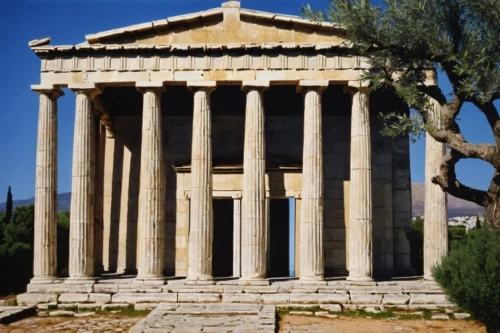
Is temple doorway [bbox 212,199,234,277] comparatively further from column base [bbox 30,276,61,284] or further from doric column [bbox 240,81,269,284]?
column base [bbox 30,276,61,284]

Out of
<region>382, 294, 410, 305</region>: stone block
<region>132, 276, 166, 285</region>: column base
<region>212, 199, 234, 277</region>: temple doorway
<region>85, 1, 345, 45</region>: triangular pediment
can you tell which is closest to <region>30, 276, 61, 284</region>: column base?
<region>132, 276, 166, 285</region>: column base

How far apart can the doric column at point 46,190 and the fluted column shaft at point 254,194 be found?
6686mm

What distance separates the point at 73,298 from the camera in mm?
22641

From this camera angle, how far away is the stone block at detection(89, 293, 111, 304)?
73.8 ft

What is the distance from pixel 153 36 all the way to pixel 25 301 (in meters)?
10.1

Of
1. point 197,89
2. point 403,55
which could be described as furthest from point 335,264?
point 403,55

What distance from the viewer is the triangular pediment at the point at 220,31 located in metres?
24.0

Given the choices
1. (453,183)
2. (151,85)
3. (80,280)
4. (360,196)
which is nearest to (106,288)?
(80,280)

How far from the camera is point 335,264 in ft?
89.5

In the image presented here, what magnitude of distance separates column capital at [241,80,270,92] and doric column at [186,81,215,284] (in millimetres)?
1110

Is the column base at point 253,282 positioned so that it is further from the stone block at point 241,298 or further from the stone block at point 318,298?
the stone block at point 318,298

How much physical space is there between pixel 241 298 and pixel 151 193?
4.84 meters

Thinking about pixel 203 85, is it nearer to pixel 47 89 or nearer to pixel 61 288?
pixel 47 89

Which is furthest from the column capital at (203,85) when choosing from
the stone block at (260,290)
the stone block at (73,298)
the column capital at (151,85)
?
the stone block at (73,298)
